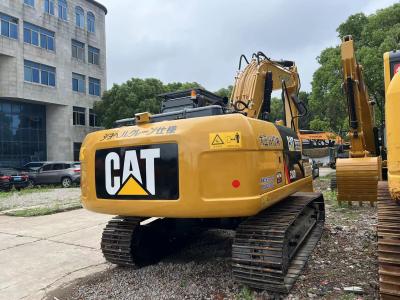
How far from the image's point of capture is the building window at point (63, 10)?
33.7 metres

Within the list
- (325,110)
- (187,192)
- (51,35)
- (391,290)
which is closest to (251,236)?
(187,192)

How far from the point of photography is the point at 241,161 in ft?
11.7

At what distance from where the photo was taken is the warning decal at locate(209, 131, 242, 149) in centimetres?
356

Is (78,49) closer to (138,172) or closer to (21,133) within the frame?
(21,133)

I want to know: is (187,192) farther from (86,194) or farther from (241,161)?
(86,194)

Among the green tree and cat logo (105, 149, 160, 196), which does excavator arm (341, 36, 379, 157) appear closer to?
cat logo (105, 149, 160, 196)

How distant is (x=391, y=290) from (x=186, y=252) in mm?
3311

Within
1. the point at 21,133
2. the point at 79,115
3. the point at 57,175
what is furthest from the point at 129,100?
the point at 57,175

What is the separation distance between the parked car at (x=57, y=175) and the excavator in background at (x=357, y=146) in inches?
584

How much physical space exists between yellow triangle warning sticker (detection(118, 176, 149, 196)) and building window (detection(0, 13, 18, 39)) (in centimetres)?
2898

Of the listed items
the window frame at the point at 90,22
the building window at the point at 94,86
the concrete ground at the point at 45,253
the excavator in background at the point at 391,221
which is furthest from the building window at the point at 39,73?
the excavator in background at the point at 391,221

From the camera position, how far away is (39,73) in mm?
31047

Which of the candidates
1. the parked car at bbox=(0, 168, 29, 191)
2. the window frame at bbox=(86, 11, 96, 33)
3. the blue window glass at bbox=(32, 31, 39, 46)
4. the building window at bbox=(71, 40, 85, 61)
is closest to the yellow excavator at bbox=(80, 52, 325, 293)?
the parked car at bbox=(0, 168, 29, 191)

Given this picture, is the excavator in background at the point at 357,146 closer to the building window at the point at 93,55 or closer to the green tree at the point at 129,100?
the green tree at the point at 129,100
